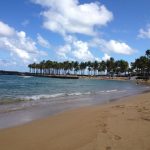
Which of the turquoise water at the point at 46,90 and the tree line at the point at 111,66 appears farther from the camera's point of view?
the tree line at the point at 111,66

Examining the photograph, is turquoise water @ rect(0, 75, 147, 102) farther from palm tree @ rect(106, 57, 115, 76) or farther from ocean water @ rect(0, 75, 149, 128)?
palm tree @ rect(106, 57, 115, 76)

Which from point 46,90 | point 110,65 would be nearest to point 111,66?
point 110,65

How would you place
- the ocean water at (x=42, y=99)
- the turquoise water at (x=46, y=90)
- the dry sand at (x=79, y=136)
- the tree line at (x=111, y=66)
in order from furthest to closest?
the tree line at (x=111, y=66) < the turquoise water at (x=46, y=90) < the ocean water at (x=42, y=99) < the dry sand at (x=79, y=136)

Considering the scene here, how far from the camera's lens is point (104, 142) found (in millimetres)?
7562

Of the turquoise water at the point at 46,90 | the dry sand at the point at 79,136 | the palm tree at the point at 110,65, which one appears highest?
the palm tree at the point at 110,65

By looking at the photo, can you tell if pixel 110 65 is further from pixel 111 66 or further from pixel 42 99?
pixel 42 99

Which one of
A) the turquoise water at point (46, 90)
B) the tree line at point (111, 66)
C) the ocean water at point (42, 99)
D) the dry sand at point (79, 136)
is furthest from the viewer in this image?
the tree line at point (111, 66)

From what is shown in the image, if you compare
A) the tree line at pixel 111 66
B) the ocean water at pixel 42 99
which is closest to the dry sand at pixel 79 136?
the ocean water at pixel 42 99

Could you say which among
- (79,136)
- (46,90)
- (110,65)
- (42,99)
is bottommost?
(46,90)

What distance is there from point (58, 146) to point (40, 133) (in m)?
1.82

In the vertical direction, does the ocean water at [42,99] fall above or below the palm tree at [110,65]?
below

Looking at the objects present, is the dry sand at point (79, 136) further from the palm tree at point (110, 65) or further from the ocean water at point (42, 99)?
the palm tree at point (110, 65)

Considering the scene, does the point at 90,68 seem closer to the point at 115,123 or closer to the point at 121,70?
the point at 121,70

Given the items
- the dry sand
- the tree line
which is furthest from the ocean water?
the tree line
